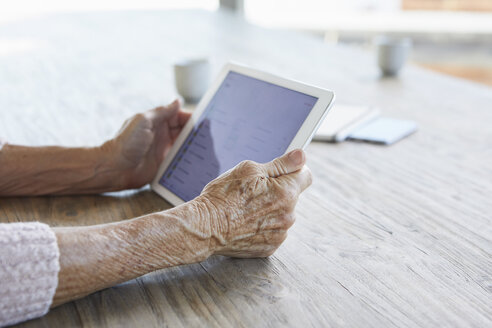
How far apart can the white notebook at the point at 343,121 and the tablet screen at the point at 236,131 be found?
0.37 meters

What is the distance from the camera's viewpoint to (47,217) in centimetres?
92

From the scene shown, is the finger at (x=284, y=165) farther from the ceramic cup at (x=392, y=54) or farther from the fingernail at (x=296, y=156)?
the ceramic cup at (x=392, y=54)

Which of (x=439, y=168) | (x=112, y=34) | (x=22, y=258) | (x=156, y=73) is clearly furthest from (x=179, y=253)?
(x=112, y=34)

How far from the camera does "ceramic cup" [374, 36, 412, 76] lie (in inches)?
71.4

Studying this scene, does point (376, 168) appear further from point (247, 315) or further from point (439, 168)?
point (247, 315)

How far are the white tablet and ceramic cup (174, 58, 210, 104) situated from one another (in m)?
0.53

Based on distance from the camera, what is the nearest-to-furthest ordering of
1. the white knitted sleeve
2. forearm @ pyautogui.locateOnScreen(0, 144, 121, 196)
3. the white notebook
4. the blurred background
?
the white knitted sleeve, forearm @ pyautogui.locateOnScreen(0, 144, 121, 196), the white notebook, the blurred background

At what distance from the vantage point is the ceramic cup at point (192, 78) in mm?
1546

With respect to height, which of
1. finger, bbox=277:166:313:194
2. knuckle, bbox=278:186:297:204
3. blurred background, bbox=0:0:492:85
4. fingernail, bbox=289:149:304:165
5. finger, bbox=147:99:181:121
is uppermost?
fingernail, bbox=289:149:304:165

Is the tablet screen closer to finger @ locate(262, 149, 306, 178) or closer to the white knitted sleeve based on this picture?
finger @ locate(262, 149, 306, 178)

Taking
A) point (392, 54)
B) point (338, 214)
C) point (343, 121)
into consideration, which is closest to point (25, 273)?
point (338, 214)

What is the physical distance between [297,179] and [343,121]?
627 millimetres

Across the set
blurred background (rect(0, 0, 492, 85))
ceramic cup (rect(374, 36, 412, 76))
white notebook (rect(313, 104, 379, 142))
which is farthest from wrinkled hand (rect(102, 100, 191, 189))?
blurred background (rect(0, 0, 492, 85))

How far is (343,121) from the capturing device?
136 cm
